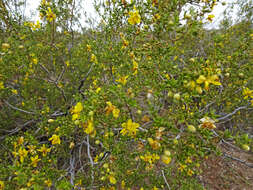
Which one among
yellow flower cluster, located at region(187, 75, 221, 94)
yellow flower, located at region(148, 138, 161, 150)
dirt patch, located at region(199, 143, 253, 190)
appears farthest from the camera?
dirt patch, located at region(199, 143, 253, 190)

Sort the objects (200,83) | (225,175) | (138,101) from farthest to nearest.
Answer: (225,175) < (138,101) < (200,83)

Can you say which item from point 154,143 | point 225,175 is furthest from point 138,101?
point 225,175

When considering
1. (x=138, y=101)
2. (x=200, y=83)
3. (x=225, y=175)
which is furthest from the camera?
(x=225, y=175)

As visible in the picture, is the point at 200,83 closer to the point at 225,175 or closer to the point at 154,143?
the point at 154,143

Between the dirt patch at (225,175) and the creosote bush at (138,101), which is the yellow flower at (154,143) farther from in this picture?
the dirt patch at (225,175)

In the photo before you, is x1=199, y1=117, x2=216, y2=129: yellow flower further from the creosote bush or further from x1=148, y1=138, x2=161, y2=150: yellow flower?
x1=148, y1=138, x2=161, y2=150: yellow flower

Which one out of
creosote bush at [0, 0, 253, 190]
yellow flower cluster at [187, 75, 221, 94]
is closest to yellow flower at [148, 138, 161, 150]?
creosote bush at [0, 0, 253, 190]

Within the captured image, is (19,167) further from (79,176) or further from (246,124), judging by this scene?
(246,124)

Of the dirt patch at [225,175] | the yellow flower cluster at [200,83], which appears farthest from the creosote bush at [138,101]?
the dirt patch at [225,175]

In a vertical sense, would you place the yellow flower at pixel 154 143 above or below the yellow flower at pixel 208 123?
below

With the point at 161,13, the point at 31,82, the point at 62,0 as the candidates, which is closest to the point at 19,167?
the point at 161,13

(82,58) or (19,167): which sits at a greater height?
(82,58)

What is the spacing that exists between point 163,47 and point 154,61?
0.18m

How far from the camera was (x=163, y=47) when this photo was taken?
167 centimetres
